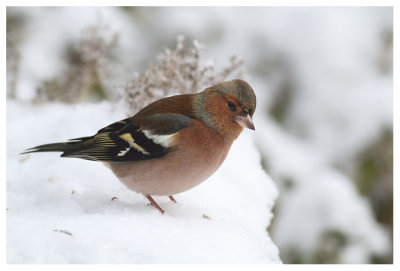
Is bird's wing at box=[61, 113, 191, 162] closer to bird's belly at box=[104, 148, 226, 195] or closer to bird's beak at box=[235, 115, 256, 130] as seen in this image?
bird's belly at box=[104, 148, 226, 195]

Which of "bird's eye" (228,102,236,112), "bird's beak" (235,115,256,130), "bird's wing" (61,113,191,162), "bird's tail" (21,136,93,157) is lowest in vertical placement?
"bird's tail" (21,136,93,157)

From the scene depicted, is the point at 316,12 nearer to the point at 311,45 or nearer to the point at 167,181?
the point at 311,45

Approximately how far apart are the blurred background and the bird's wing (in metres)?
1.49

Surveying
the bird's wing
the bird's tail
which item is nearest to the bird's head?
the bird's wing

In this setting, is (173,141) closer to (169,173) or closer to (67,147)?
(169,173)

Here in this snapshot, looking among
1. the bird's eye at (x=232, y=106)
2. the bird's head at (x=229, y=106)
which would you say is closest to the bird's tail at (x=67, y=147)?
the bird's head at (x=229, y=106)

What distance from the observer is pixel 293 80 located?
6168 millimetres

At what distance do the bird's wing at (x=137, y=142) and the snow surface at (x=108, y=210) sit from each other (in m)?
0.29

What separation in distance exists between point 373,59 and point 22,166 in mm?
4896

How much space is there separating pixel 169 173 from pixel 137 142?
292 mm

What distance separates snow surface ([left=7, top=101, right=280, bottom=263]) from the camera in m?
2.31

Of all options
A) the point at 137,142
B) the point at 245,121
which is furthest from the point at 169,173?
the point at 245,121

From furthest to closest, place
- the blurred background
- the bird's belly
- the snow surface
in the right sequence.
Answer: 1. the blurred background
2. the bird's belly
3. the snow surface
